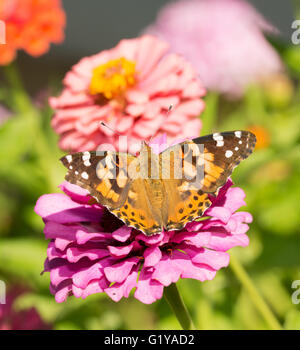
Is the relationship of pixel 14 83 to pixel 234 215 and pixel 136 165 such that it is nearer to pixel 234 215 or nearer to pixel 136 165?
pixel 136 165

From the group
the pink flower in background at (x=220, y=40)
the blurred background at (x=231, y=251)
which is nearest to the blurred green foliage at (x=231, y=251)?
the blurred background at (x=231, y=251)

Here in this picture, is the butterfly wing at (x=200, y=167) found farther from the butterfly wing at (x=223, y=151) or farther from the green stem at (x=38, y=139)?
the green stem at (x=38, y=139)

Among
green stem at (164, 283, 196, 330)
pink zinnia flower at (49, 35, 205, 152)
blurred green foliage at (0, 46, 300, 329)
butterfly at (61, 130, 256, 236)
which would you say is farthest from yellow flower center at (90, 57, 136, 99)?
green stem at (164, 283, 196, 330)

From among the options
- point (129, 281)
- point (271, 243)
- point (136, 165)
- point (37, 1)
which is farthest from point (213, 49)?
point (129, 281)

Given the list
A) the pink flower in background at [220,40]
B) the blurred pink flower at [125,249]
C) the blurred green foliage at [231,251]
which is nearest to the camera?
the blurred pink flower at [125,249]

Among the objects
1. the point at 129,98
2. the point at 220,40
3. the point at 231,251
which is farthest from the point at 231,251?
the point at 220,40

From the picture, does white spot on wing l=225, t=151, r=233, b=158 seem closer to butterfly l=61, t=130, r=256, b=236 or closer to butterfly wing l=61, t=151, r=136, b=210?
butterfly l=61, t=130, r=256, b=236
